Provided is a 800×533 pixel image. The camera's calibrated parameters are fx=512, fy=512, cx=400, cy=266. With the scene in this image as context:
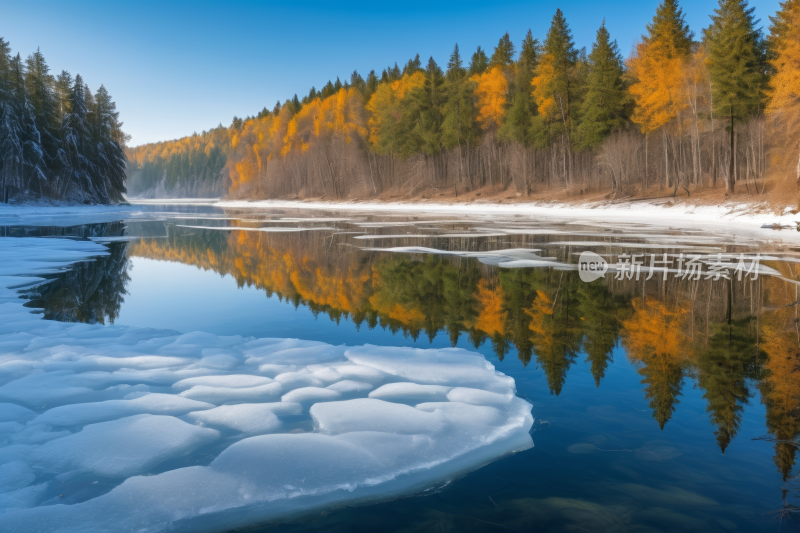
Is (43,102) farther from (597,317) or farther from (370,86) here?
(597,317)

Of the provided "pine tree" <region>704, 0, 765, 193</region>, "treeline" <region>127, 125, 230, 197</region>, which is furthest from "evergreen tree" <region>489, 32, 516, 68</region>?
"treeline" <region>127, 125, 230, 197</region>

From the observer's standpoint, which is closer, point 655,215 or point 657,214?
point 655,215

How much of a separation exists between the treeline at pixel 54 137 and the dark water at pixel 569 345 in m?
37.6

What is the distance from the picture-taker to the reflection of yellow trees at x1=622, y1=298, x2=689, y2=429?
177 inches

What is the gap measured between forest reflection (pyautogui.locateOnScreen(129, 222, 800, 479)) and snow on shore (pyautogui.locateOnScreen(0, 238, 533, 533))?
3.98ft

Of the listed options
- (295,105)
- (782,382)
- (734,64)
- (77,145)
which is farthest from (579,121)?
(295,105)

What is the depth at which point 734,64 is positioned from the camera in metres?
31.9

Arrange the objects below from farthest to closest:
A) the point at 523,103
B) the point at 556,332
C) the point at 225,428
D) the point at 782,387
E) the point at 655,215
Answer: the point at 523,103 < the point at 655,215 < the point at 556,332 < the point at 782,387 < the point at 225,428

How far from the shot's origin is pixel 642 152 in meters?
40.5

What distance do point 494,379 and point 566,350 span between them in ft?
4.55

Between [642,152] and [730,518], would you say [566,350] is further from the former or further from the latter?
[642,152]

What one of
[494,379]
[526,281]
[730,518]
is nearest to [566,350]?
[494,379]

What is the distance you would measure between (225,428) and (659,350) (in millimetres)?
4591

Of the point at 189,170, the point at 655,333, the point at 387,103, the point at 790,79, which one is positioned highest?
the point at 189,170
